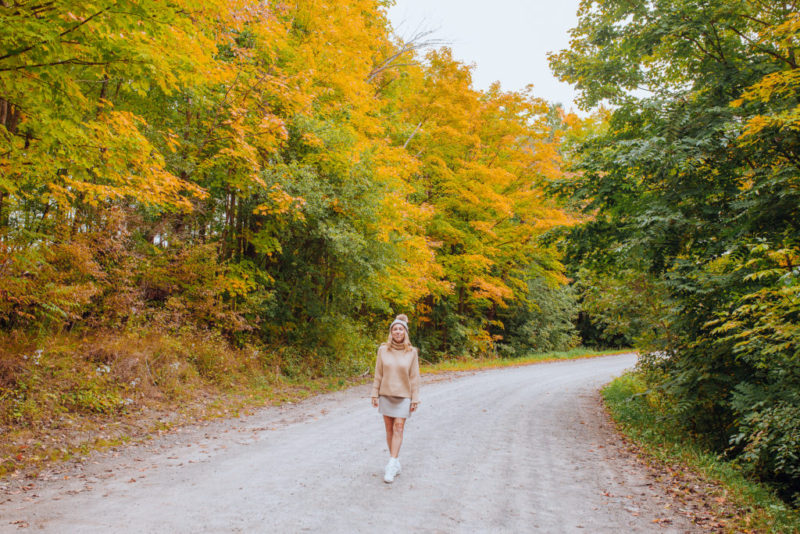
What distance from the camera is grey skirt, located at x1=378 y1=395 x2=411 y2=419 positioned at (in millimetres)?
5609

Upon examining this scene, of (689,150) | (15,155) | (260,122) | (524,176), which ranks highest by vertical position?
(524,176)

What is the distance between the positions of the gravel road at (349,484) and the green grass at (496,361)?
1035 centimetres

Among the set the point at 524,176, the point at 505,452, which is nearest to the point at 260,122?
the point at 505,452

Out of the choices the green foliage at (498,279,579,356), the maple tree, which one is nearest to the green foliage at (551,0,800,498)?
the maple tree

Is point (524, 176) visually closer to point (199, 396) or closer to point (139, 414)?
point (199, 396)

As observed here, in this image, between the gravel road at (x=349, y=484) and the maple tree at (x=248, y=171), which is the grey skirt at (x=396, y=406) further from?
the maple tree at (x=248, y=171)

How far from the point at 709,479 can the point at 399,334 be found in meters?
4.34

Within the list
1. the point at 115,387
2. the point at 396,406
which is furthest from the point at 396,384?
the point at 115,387

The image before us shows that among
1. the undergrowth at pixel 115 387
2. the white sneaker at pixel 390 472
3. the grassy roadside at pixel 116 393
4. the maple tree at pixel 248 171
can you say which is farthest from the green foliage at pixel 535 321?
the white sneaker at pixel 390 472

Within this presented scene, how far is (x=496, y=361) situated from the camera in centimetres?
2280

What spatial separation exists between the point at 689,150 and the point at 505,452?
18.7 ft

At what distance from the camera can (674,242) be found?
307 inches

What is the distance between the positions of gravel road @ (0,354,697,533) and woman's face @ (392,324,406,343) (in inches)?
61.3

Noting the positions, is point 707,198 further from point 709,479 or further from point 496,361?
point 496,361
